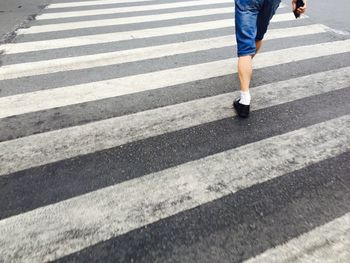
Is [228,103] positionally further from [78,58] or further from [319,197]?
[78,58]

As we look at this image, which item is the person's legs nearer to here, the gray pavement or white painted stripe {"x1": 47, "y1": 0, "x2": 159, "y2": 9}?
the gray pavement

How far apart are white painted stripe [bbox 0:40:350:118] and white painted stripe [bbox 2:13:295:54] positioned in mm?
1554

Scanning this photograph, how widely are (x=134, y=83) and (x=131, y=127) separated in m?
1.08

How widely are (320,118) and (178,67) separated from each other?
1987 mm

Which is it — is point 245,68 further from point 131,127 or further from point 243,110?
point 131,127

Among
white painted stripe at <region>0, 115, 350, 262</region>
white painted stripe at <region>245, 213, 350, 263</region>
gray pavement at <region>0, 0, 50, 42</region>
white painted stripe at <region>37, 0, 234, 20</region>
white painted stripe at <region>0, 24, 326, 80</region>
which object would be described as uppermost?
gray pavement at <region>0, 0, 50, 42</region>

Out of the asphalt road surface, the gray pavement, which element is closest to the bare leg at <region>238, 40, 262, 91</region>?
the asphalt road surface

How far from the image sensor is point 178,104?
12.4ft

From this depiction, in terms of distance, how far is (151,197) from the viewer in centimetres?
250

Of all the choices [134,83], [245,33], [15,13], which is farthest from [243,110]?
[15,13]

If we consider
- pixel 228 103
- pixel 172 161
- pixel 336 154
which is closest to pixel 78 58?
pixel 228 103

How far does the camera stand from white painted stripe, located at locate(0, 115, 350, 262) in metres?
2.14

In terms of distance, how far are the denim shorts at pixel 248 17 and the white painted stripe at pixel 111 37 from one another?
2.73 meters

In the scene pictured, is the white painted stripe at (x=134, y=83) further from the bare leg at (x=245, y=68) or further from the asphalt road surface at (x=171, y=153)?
the bare leg at (x=245, y=68)
